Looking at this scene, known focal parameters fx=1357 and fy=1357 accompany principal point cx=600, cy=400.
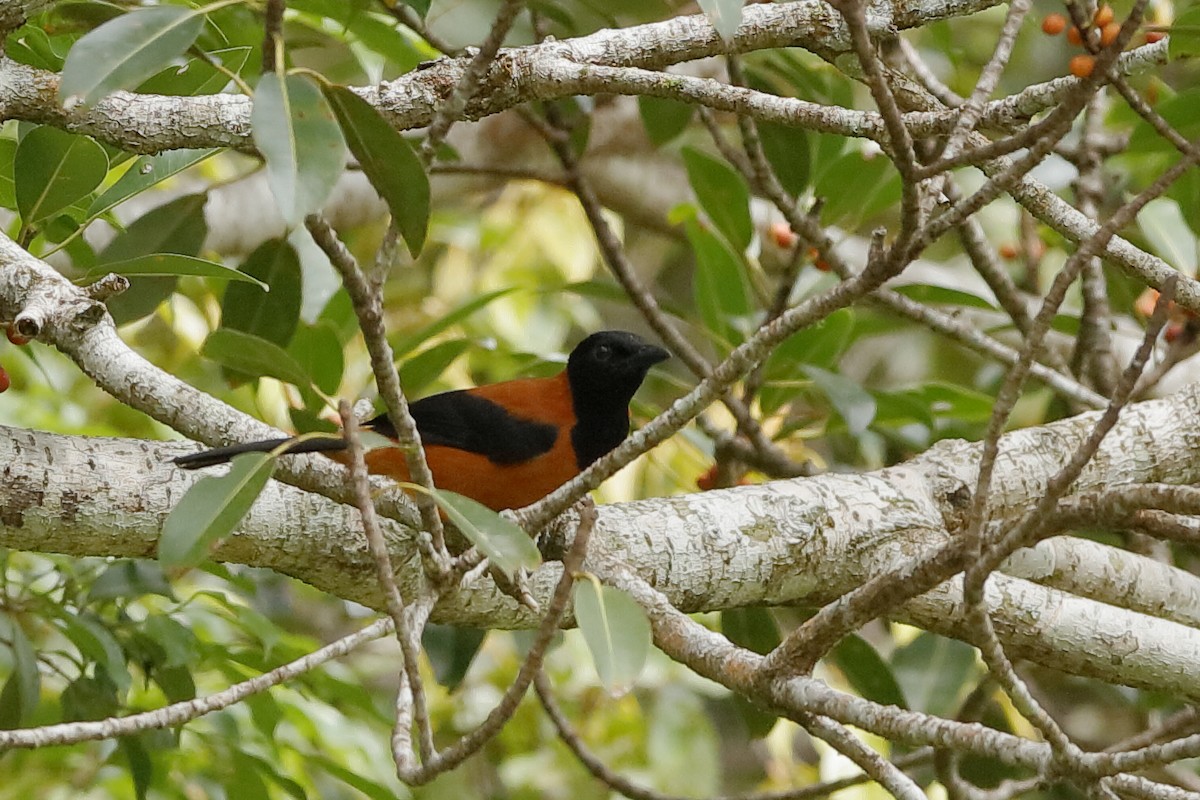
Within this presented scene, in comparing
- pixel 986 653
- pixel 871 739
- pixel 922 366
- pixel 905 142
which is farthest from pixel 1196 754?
pixel 922 366

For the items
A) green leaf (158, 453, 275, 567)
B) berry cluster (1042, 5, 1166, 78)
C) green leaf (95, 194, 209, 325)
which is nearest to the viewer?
green leaf (158, 453, 275, 567)

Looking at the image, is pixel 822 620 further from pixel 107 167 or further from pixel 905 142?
pixel 107 167

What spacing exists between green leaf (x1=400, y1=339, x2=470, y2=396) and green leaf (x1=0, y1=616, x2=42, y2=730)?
4.33 feet

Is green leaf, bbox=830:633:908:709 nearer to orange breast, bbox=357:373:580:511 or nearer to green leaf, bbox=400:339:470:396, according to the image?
orange breast, bbox=357:373:580:511

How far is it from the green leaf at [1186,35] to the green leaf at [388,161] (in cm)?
174

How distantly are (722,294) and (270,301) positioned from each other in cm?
136

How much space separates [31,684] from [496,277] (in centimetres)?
428

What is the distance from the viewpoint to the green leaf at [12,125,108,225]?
2.64 metres

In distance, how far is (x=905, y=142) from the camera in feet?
5.94

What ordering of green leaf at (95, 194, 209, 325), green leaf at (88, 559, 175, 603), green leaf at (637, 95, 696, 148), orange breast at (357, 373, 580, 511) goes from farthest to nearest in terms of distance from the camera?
1. green leaf at (637, 95, 696, 148)
2. orange breast at (357, 373, 580, 511)
3. green leaf at (95, 194, 209, 325)
4. green leaf at (88, 559, 175, 603)

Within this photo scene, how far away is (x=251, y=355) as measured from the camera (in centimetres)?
222

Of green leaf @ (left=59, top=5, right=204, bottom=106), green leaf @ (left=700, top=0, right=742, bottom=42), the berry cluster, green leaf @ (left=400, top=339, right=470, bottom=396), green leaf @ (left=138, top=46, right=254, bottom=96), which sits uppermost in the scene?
green leaf @ (left=700, top=0, right=742, bottom=42)

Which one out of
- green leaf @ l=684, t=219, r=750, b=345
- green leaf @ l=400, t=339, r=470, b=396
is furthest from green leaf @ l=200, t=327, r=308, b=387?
green leaf @ l=684, t=219, r=750, b=345

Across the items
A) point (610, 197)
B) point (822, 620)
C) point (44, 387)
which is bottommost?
point (44, 387)
